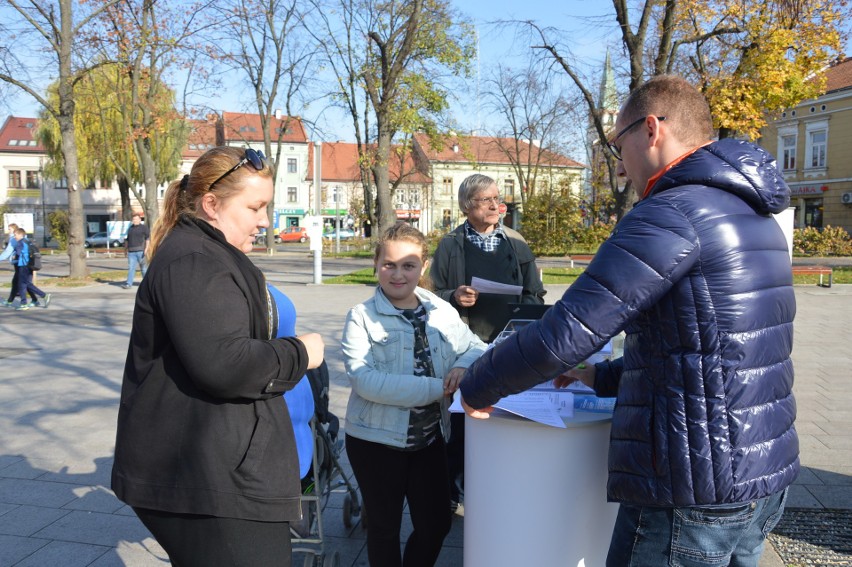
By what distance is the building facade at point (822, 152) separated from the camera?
3812 centimetres

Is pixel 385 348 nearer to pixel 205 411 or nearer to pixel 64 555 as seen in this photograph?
pixel 205 411

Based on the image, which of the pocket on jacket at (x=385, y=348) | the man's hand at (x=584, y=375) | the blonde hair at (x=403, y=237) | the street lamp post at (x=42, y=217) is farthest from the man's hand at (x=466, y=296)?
the street lamp post at (x=42, y=217)

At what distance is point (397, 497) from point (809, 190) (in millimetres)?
43957

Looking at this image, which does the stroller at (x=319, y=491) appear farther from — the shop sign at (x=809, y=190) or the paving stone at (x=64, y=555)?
the shop sign at (x=809, y=190)

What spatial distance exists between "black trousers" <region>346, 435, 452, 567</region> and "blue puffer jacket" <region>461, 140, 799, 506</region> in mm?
1179

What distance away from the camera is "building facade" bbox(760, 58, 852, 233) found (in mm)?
38125

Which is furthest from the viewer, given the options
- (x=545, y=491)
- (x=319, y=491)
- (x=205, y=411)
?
(x=319, y=491)

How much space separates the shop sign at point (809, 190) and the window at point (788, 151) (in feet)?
5.58

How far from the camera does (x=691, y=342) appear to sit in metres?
1.66

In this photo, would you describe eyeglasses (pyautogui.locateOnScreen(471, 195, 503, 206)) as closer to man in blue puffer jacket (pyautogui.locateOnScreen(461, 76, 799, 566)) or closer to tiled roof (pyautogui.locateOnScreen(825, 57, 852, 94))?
man in blue puffer jacket (pyautogui.locateOnScreen(461, 76, 799, 566))

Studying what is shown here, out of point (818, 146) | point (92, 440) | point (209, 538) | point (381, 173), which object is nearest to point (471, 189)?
point (209, 538)

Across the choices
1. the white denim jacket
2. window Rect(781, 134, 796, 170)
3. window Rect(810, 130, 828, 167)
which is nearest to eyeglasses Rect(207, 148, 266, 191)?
the white denim jacket

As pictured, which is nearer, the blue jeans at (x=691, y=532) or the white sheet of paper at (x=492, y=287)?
the blue jeans at (x=691, y=532)

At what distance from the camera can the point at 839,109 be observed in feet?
125
